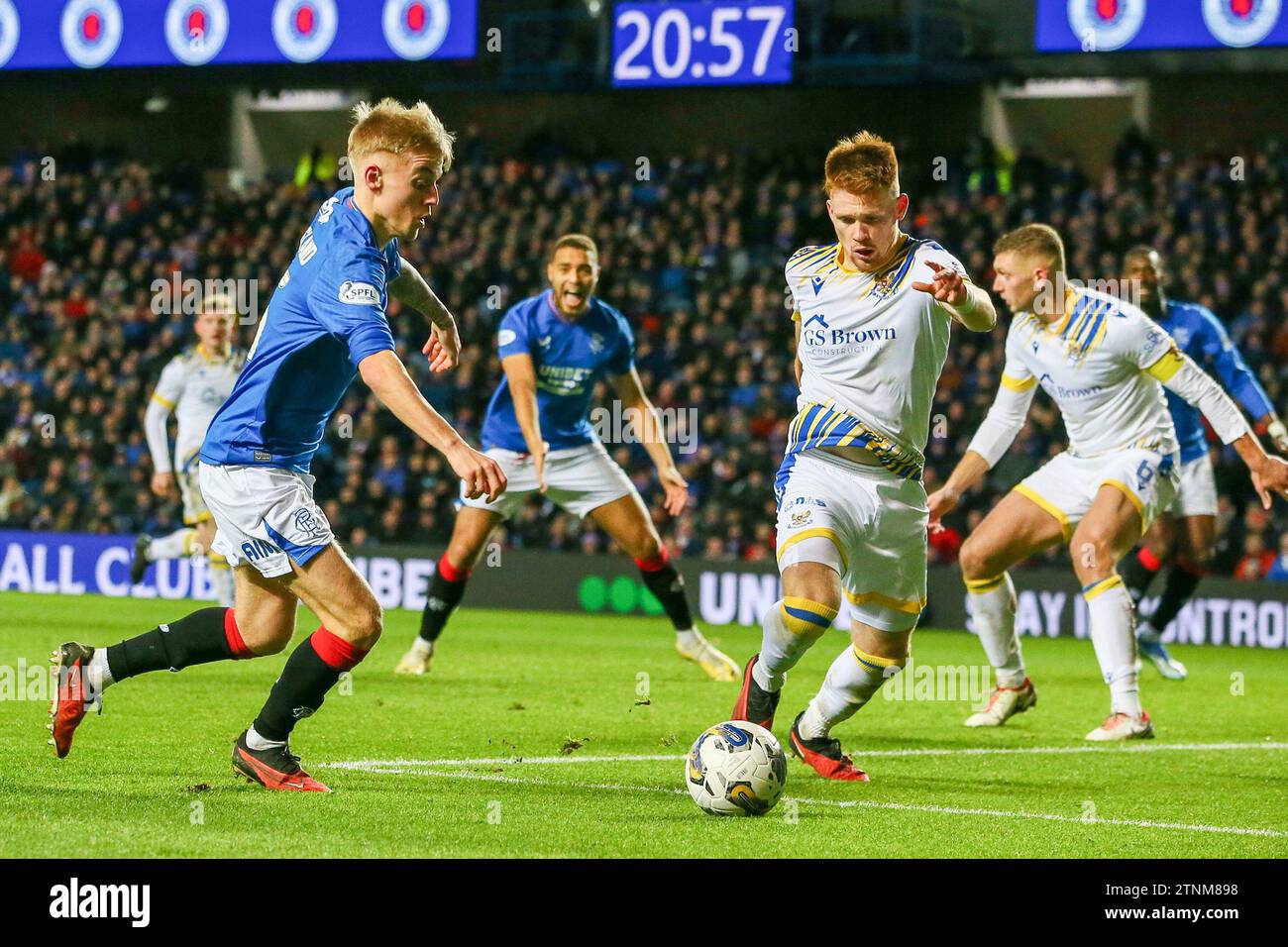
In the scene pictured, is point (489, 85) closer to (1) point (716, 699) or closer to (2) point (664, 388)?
(2) point (664, 388)

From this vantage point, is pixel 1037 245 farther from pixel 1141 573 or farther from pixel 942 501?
pixel 1141 573

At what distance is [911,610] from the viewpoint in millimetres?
7027

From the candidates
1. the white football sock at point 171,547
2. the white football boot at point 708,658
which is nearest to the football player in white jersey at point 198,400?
the white football sock at point 171,547

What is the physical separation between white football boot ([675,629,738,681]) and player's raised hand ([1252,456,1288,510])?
4.06 metres

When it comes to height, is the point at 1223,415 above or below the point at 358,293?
below

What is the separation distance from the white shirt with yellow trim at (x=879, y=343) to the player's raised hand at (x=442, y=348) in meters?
1.32

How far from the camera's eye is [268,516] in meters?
6.21

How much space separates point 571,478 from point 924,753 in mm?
3575

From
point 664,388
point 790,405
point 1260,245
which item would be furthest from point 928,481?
point 1260,245

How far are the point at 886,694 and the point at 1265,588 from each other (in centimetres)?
677

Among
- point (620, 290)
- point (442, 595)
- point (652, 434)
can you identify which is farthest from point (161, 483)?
point (620, 290)

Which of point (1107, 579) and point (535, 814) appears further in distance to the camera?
point (1107, 579)

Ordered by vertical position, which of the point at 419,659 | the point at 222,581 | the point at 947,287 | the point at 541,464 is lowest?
the point at 419,659

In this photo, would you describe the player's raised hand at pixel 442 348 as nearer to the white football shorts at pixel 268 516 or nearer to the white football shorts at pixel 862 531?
the white football shorts at pixel 268 516
